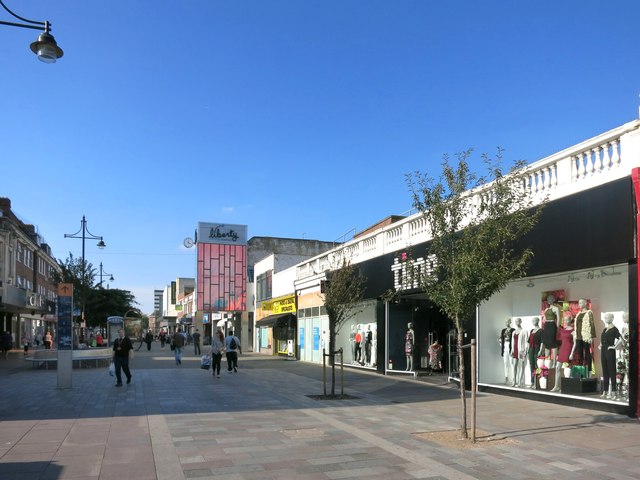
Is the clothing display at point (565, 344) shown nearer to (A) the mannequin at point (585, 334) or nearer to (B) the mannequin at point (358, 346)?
(A) the mannequin at point (585, 334)

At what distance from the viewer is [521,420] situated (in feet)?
35.7

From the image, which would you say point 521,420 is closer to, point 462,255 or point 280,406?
point 462,255

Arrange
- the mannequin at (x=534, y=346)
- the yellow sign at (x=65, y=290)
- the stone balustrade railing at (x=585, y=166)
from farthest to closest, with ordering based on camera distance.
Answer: the yellow sign at (x=65, y=290), the mannequin at (x=534, y=346), the stone balustrade railing at (x=585, y=166)

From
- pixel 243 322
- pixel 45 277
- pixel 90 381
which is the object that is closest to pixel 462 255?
pixel 90 381

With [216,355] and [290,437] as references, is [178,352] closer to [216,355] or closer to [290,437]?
[216,355]

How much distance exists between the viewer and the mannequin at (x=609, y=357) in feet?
38.7

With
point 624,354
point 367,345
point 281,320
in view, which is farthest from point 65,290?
point 281,320

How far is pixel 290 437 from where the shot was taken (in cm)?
916

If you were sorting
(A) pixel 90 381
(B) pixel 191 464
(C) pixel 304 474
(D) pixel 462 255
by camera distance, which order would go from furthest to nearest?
1. (A) pixel 90 381
2. (D) pixel 462 255
3. (B) pixel 191 464
4. (C) pixel 304 474

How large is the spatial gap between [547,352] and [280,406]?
6.68 meters

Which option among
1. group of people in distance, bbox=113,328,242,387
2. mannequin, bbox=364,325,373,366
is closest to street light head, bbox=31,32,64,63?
group of people in distance, bbox=113,328,242,387

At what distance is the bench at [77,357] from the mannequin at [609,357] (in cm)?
2029

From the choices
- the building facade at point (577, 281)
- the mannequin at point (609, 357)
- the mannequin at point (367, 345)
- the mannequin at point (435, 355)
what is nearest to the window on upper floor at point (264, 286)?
the mannequin at point (367, 345)

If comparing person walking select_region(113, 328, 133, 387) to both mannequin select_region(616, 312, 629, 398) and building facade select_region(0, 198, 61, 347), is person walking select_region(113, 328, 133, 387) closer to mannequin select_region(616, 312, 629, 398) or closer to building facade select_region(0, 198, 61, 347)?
mannequin select_region(616, 312, 629, 398)
